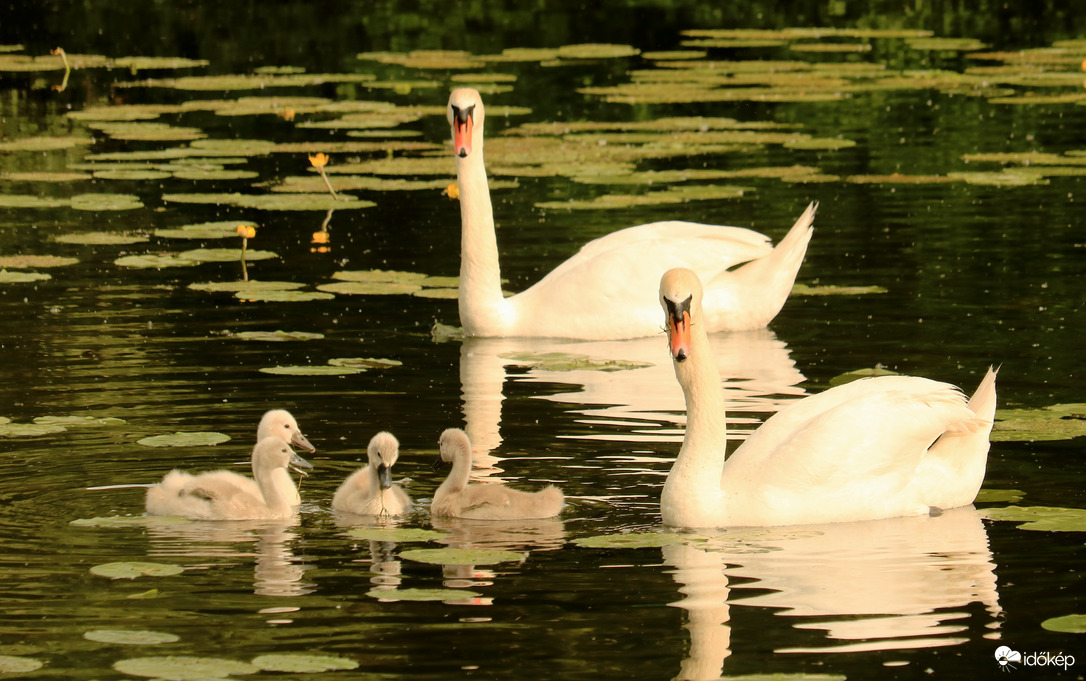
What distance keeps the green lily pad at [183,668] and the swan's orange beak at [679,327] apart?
7.50 feet

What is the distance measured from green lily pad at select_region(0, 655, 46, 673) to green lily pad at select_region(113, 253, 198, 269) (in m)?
7.59

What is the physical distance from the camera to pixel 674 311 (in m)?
7.97

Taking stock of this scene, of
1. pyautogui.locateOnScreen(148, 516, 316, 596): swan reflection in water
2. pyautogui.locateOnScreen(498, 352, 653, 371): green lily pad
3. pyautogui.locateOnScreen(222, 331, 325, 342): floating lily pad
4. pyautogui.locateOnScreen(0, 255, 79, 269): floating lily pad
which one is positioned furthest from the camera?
pyautogui.locateOnScreen(0, 255, 79, 269): floating lily pad

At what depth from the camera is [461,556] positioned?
301 inches

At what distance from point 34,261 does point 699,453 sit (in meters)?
7.31

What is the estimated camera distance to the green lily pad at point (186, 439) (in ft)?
31.0

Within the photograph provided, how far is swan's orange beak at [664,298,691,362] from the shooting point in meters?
7.97

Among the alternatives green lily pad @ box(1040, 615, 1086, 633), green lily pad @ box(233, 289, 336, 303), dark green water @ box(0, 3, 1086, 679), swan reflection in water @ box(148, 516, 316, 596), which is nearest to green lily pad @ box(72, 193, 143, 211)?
dark green water @ box(0, 3, 1086, 679)

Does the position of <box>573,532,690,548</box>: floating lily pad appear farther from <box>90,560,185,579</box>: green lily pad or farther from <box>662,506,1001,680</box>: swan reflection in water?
<box>90,560,185,579</box>: green lily pad

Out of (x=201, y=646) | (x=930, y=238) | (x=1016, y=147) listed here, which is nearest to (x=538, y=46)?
(x=1016, y=147)

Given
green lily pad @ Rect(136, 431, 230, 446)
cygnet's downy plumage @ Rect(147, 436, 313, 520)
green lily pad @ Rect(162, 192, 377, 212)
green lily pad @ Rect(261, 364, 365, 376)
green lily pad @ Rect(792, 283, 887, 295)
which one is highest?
green lily pad @ Rect(162, 192, 377, 212)

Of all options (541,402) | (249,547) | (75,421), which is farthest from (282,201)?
(249,547)

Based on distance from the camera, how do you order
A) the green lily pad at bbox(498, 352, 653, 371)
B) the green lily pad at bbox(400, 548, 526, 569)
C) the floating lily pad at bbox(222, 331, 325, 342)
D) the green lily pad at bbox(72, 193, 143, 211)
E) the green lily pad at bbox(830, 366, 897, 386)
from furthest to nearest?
the green lily pad at bbox(72, 193, 143, 211), the floating lily pad at bbox(222, 331, 325, 342), the green lily pad at bbox(498, 352, 653, 371), the green lily pad at bbox(830, 366, 897, 386), the green lily pad at bbox(400, 548, 526, 569)

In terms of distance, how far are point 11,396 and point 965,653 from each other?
569cm
